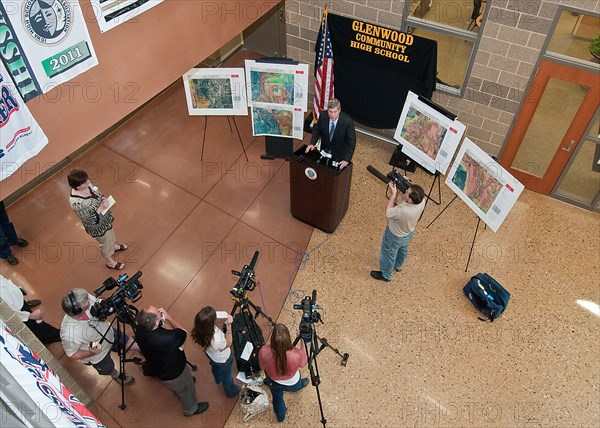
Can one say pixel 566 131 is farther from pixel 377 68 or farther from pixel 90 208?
pixel 90 208

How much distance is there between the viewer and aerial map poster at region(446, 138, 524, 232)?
→ 4.66 meters

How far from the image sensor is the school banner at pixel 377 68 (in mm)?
5809

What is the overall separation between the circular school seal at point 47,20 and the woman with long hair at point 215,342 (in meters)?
2.40

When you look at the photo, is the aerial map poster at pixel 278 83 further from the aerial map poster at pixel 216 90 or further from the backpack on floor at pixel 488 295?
the backpack on floor at pixel 488 295

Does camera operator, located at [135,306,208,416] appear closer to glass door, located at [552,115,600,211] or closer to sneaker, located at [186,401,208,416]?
sneaker, located at [186,401,208,416]

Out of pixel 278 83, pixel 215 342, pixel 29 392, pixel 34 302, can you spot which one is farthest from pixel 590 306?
pixel 34 302

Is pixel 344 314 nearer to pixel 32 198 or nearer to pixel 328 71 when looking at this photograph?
pixel 328 71

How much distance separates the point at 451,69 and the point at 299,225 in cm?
→ 411

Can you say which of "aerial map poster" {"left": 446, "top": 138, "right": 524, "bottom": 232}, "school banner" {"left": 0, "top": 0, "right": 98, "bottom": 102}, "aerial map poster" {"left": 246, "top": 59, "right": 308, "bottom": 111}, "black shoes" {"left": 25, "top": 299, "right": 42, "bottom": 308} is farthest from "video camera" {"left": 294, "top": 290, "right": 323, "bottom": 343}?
"black shoes" {"left": 25, "top": 299, "right": 42, "bottom": 308}

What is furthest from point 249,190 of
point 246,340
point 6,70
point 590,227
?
point 590,227

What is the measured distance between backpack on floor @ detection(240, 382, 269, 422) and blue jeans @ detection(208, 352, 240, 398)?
15 cm

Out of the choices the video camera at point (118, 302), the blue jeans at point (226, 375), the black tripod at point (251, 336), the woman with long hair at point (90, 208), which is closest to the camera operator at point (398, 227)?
the black tripod at point (251, 336)

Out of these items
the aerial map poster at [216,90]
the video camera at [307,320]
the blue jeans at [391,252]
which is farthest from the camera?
the aerial map poster at [216,90]

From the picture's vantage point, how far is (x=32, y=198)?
20.4 feet
